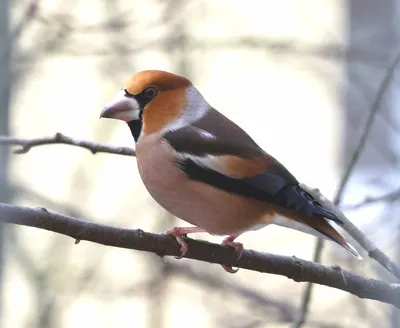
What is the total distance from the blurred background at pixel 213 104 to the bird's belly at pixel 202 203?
50.2 inches

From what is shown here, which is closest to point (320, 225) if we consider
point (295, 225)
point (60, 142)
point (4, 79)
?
point (295, 225)

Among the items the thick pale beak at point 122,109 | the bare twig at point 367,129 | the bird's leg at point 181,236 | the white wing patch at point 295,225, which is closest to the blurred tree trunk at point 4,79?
the thick pale beak at point 122,109

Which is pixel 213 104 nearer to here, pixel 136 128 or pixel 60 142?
pixel 136 128

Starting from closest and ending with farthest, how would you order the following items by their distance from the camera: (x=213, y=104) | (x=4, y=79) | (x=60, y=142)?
(x=60, y=142) → (x=4, y=79) → (x=213, y=104)

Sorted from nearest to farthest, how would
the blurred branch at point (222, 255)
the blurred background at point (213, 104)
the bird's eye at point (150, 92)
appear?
the blurred branch at point (222, 255), the bird's eye at point (150, 92), the blurred background at point (213, 104)

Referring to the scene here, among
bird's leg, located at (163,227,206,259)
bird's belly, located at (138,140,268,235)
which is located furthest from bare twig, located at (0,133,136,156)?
bird's leg, located at (163,227,206,259)

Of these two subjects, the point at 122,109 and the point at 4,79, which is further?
the point at 4,79

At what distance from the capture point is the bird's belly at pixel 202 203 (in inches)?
71.2

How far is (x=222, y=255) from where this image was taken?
1.69 m

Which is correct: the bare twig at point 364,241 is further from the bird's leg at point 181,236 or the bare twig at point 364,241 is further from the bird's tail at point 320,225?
the bird's leg at point 181,236

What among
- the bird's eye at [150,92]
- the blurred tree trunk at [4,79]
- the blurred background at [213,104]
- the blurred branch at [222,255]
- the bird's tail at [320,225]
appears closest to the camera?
the blurred branch at [222,255]

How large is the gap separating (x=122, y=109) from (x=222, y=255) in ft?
1.68

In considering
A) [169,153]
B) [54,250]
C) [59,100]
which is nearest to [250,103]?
[59,100]

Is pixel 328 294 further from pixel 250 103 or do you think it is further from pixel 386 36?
pixel 386 36
